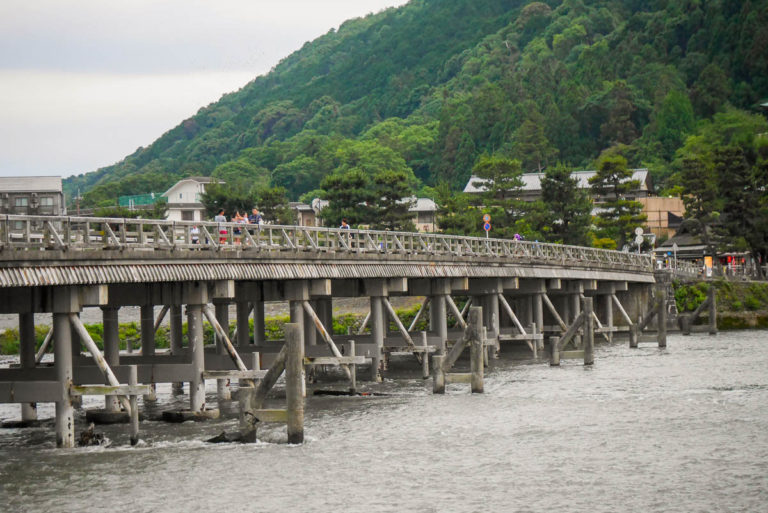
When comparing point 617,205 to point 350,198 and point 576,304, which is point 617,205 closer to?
point 350,198

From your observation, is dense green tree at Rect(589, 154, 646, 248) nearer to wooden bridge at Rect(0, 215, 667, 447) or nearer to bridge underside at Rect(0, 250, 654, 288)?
wooden bridge at Rect(0, 215, 667, 447)

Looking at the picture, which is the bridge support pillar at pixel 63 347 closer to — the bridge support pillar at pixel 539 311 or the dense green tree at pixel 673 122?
the bridge support pillar at pixel 539 311

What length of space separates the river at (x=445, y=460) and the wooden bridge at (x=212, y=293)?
171cm

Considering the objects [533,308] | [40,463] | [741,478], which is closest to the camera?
[741,478]

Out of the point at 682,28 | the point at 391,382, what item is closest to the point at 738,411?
the point at 391,382

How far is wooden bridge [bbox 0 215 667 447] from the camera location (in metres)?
31.6

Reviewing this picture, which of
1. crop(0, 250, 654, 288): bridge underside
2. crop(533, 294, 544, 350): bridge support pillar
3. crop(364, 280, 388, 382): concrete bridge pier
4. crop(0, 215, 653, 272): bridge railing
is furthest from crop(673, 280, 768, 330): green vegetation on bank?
crop(364, 280, 388, 382): concrete bridge pier

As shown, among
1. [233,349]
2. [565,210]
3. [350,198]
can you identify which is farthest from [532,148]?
[233,349]

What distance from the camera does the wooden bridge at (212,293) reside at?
31594 mm

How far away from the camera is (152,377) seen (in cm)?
3781

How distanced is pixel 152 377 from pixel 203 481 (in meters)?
9.73

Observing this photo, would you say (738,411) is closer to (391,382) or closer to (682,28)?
(391,382)

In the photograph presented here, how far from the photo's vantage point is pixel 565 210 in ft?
334

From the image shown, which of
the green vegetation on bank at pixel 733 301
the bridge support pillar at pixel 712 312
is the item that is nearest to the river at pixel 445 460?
the bridge support pillar at pixel 712 312
